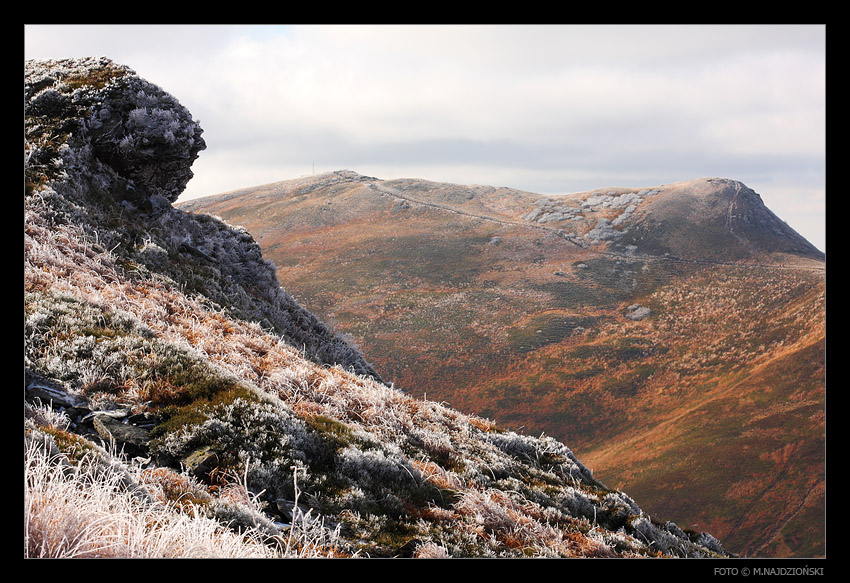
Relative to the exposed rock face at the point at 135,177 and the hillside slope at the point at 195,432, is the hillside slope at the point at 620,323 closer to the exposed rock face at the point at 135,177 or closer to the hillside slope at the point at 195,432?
the exposed rock face at the point at 135,177

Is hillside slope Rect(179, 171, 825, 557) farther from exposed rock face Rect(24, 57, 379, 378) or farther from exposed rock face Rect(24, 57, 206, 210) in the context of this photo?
exposed rock face Rect(24, 57, 206, 210)

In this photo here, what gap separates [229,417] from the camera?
20.8ft

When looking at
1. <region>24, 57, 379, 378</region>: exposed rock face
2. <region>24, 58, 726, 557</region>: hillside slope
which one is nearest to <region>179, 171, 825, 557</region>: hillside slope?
<region>24, 57, 379, 378</region>: exposed rock face

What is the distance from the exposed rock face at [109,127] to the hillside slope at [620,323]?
3.34 metres

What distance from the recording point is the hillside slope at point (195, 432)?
177 inches

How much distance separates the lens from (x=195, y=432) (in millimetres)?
6031

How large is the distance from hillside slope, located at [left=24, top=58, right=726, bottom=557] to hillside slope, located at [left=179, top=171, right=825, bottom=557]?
5120mm

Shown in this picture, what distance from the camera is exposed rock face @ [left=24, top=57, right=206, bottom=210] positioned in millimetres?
13258

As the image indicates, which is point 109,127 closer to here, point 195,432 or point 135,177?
point 135,177

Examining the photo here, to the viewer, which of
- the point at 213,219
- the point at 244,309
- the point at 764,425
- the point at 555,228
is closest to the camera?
the point at 244,309

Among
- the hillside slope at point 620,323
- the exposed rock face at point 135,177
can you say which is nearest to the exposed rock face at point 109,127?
the exposed rock face at point 135,177
